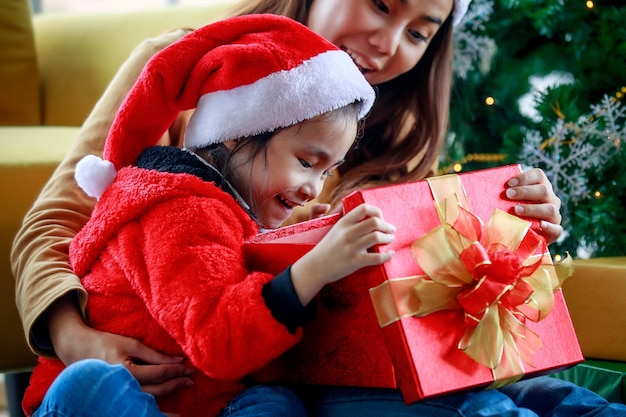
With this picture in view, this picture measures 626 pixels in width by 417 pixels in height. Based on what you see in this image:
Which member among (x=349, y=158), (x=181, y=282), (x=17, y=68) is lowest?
(x=17, y=68)

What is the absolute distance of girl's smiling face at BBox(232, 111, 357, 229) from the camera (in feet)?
3.40

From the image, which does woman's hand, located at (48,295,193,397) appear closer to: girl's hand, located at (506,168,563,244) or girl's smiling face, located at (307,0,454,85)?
girl's hand, located at (506,168,563,244)

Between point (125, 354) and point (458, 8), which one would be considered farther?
point (458, 8)

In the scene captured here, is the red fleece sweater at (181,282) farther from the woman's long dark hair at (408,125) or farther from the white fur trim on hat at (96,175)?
the woman's long dark hair at (408,125)

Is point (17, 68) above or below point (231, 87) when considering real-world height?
below

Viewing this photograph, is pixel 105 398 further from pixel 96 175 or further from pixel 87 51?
pixel 87 51

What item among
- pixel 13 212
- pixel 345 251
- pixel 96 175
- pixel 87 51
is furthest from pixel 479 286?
pixel 87 51

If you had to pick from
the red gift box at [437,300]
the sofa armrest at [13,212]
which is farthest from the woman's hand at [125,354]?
the sofa armrest at [13,212]

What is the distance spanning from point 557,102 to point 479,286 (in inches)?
31.7

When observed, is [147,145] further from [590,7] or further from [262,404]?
[590,7]

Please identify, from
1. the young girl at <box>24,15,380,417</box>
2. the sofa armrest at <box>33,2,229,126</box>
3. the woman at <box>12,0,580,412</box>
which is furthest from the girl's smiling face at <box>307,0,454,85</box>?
the sofa armrest at <box>33,2,229,126</box>

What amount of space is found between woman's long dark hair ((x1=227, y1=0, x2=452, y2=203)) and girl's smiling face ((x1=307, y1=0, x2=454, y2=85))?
0.51 ft

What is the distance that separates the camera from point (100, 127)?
1296 mm

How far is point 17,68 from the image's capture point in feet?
6.50
